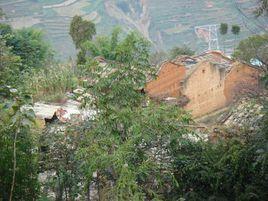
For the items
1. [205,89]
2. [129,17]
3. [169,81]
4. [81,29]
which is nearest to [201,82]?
[205,89]

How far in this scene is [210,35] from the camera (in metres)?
49.1

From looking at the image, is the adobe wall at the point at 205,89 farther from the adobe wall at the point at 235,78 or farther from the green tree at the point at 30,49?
the green tree at the point at 30,49

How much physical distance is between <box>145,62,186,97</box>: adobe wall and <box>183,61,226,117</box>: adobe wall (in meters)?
0.36

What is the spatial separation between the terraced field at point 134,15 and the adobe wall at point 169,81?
1557 inches

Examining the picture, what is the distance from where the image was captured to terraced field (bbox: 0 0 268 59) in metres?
59.3

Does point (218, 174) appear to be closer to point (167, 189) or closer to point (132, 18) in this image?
point (167, 189)

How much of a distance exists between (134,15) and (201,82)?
2106 inches

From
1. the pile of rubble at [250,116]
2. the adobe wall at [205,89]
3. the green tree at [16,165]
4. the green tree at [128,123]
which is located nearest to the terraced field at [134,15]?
the adobe wall at [205,89]

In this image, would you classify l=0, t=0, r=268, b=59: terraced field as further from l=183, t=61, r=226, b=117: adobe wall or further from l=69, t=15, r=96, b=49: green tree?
l=183, t=61, r=226, b=117: adobe wall

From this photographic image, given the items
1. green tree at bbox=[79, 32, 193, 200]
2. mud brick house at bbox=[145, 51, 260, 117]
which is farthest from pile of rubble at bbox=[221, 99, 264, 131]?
mud brick house at bbox=[145, 51, 260, 117]

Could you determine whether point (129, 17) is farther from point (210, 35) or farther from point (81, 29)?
point (81, 29)

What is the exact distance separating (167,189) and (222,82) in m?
12.0

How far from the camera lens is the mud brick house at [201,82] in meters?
15.9

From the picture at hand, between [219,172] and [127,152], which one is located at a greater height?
[127,152]
